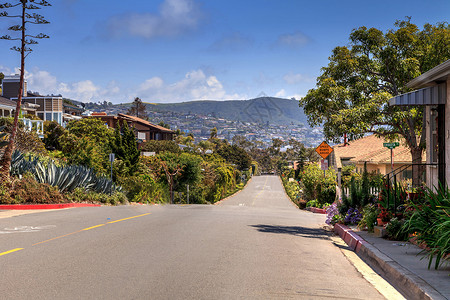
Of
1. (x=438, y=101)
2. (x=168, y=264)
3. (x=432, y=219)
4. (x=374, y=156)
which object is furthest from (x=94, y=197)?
(x=374, y=156)

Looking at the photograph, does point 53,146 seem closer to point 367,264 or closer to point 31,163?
point 31,163

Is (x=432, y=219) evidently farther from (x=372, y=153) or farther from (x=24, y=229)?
(x=372, y=153)

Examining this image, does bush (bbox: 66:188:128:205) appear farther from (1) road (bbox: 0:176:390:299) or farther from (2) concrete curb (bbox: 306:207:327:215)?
(2) concrete curb (bbox: 306:207:327:215)

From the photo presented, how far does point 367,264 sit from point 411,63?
12.9m

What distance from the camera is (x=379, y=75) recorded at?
21406 millimetres

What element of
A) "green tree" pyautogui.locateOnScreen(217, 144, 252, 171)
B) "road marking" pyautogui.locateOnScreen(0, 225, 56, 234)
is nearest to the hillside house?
"road marking" pyautogui.locateOnScreen(0, 225, 56, 234)

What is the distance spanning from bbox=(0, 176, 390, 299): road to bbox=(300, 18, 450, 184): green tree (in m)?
8.30

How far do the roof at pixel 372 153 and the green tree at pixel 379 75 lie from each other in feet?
48.3

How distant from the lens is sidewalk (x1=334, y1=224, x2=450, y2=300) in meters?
6.72

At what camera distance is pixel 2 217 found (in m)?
15.2

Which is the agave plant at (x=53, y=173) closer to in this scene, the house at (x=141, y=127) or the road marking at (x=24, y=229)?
the road marking at (x=24, y=229)

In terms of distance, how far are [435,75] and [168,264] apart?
7788 millimetres

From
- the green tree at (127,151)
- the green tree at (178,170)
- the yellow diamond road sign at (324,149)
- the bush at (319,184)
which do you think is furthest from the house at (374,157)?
the green tree at (127,151)

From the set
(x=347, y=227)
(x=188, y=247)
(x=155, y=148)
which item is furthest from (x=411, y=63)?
(x=155, y=148)
